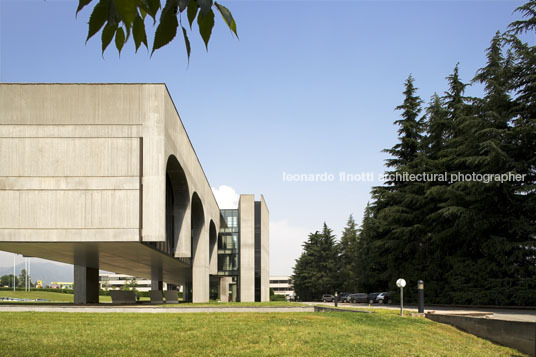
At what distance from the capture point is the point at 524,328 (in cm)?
1504

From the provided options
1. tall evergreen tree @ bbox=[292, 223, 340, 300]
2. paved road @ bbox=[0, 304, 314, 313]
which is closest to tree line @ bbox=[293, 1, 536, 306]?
paved road @ bbox=[0, 304, 314, 313]

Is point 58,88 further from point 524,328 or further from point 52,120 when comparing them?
point 524,328

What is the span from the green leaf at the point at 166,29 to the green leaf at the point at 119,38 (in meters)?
0.28

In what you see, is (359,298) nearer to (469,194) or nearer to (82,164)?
(469,194)

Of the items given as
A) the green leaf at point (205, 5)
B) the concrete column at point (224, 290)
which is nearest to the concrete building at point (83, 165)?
the green leaf at point (205, 5)

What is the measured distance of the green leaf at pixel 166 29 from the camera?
226cm

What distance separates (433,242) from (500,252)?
9671mm

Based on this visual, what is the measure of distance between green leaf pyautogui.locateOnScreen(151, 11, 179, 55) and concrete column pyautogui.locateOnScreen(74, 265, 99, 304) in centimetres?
3927

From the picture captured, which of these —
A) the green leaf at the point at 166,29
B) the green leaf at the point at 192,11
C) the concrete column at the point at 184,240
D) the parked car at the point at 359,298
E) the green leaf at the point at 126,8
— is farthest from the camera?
the parked car at the point at 359,298

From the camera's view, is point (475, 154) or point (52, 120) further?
point (475, 154)

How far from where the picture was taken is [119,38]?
2.48 m

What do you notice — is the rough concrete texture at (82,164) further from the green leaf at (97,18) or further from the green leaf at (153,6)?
the green leaf at (97,18)

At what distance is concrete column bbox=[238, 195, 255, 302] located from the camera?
6228 cm

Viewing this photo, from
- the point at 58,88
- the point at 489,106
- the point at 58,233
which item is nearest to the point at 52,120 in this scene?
the point at 58,88
